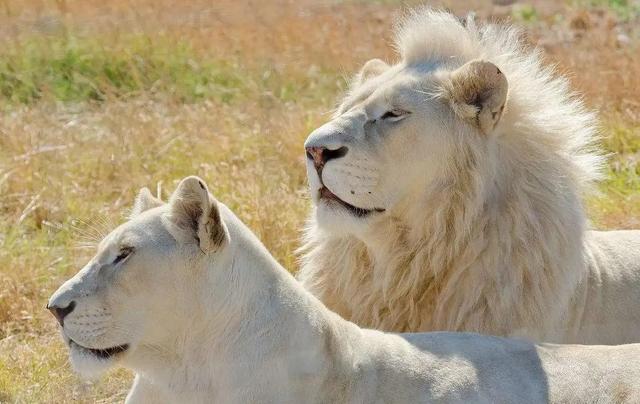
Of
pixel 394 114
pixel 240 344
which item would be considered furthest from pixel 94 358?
pixel 394 114

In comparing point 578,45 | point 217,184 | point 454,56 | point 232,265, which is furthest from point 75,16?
point 232,265

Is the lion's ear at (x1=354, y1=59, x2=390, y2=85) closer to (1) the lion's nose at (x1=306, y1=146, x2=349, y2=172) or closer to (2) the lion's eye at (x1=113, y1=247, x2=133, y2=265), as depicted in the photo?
(1) the lion's nose at (x1=306, y1=146, x2=349, y2=172)

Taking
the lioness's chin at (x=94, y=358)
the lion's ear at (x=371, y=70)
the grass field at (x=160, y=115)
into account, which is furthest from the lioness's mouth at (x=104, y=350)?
the lion's ear at (x=371, y=70)

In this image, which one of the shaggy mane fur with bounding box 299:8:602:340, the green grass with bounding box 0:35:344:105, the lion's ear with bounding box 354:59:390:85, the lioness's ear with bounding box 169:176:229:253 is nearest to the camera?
the lioness's ear with bounding box 169:176:229:253

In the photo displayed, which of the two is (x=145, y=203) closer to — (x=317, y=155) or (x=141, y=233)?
(x=141, y=233)

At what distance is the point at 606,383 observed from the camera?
12.6 ft

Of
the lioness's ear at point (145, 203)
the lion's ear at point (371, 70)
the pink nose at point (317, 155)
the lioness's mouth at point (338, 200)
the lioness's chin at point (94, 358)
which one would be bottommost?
the lioness's chin at point (94, 358)

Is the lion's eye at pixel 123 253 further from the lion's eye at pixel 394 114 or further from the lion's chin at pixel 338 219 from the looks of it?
the lion's eye at pixel 394 114

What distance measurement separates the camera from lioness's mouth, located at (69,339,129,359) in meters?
3.50

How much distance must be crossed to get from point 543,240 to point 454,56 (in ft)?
2.25

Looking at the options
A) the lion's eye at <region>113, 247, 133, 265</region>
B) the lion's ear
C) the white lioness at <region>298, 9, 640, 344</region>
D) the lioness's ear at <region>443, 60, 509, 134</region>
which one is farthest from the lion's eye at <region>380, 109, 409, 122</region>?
the lion's eye at <region>113, 247, 133, 265</region>

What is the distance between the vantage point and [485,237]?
4441 mm

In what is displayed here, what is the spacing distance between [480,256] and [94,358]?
1.48 meters

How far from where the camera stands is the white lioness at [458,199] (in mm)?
4270
